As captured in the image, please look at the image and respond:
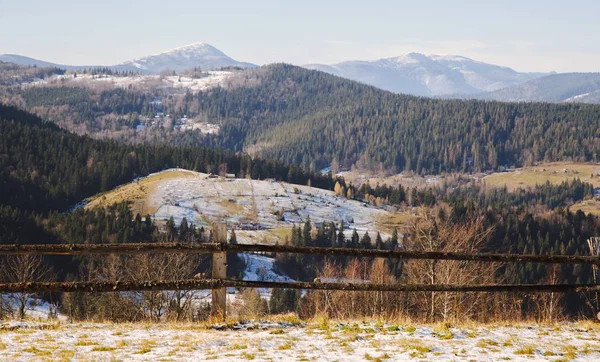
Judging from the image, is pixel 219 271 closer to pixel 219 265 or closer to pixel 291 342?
pixel 219 265

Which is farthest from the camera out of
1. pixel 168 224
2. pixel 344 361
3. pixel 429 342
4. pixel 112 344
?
A: pixel 168 224

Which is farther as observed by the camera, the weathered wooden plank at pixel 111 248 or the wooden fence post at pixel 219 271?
the wooden fence post at pixel 219 271

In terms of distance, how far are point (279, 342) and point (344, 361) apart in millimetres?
1764

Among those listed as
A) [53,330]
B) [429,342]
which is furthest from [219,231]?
[429,342]

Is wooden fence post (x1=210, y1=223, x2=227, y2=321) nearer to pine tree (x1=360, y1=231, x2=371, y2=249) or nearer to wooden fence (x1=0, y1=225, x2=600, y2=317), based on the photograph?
wooden fence (x1=0, y1=225, x2=600, y2=317)

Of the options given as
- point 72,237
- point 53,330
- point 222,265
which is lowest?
point 72,237

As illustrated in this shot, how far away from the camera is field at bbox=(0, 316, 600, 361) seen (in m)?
10.8

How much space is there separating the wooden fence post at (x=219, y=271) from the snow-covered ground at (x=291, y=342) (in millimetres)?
687

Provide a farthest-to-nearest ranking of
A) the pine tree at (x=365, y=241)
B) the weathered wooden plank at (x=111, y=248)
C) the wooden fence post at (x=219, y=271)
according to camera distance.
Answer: the pine tree at (x=365, y=241), the wooden fence post at (x=219, y=271), the weathered wooden plank at (x=111, y=248)

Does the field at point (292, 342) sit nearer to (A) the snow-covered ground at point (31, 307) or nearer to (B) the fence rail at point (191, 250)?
(B) the fence rail at point (191, 250)

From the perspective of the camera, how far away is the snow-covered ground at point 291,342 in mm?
10833

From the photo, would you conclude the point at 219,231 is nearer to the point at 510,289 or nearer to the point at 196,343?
the point at 196,343

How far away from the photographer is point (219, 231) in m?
14.0

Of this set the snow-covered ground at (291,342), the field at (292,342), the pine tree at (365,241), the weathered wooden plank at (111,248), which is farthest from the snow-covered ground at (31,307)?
the pine tree at (365,241)
